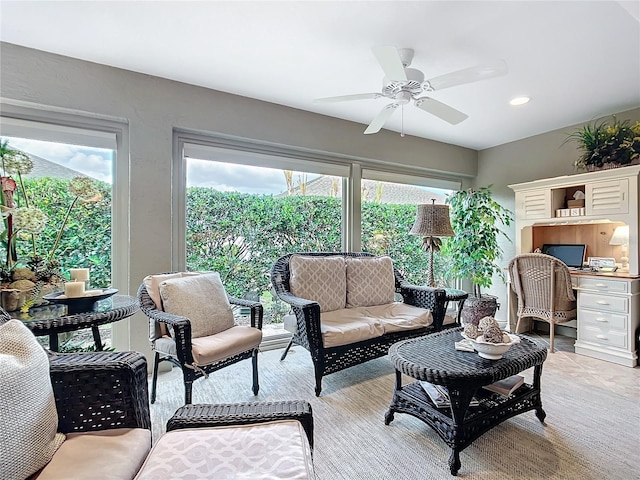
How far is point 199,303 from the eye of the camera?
2.30m

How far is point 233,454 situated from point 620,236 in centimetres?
415

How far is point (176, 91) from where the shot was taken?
2.79 m

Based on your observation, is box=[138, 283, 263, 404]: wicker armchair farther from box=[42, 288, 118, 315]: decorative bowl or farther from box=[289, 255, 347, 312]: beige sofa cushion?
box=[289, 255, 347, 312]: beige sofa cushion

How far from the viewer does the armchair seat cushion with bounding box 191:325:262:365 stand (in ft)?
6.54

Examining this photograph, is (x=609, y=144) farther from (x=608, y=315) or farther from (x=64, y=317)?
(x=64, y=317)

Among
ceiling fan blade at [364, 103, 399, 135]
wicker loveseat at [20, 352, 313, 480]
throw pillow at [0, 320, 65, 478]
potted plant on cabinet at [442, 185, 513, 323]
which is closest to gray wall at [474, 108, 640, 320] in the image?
potted plant on cabinet at [442, 185, 513, 323]

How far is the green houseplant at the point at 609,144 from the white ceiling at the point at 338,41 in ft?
1.06

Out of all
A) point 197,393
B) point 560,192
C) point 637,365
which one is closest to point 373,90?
point 560,192

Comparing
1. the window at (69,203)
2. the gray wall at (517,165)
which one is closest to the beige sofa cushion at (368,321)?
the window at (69,203)

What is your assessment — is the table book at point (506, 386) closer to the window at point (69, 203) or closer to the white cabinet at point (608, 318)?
the white cabinet at point (608, 318)

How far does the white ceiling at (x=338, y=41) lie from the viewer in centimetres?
189

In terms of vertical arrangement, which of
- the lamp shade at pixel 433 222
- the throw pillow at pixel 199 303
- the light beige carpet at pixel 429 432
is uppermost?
the lamp shade at pixel 433 222

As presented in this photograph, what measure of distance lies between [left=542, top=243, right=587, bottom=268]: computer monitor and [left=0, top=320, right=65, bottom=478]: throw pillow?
461cm

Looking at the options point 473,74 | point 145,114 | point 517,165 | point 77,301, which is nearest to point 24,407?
point 77,301
